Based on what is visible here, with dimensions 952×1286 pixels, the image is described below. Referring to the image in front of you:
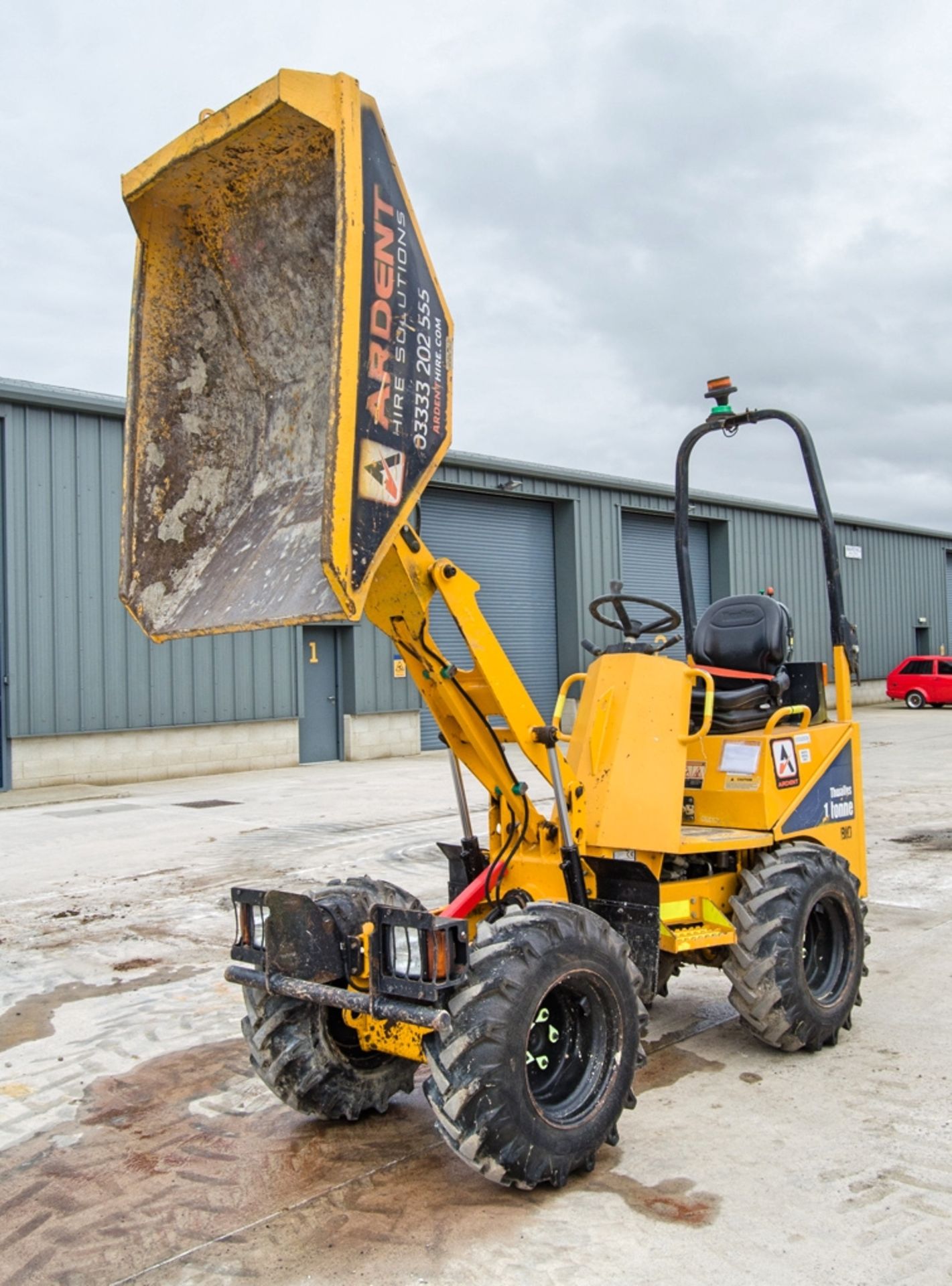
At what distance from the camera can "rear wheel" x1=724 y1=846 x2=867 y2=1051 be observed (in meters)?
4.88

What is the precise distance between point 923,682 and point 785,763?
2911 centimetres

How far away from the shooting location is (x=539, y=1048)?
400 cm

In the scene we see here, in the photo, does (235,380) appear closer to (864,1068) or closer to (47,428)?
(864,1068)

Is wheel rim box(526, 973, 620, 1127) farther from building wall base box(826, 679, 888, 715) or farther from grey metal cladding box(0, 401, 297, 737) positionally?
building wall base box(826, 679, 888, 715)

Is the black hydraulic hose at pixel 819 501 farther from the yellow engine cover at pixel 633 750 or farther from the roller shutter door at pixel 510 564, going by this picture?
the roller shutter door at pixel 510 564

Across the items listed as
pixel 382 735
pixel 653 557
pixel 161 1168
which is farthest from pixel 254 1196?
pixel 653 557

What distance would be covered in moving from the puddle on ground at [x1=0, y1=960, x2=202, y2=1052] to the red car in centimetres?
2893

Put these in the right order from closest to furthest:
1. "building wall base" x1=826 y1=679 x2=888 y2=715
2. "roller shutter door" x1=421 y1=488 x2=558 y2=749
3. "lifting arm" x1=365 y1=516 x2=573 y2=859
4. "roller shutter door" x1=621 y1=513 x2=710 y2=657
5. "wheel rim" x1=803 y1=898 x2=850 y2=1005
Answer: "lifting arm" x1=365 y1=516 x2=573 y2=859
"wheel rim" x1=803 y1=898 x2=850 y2=1005
"roller shutter door" x1=421 y1=488 x2=558 y2=749
"roller shutter door" x1=621 y1=513 x2=710 y2=657
"building wall base" x1=826 y1=679 x2=888 y2=715

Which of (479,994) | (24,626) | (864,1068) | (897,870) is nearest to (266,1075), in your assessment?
(479,994)

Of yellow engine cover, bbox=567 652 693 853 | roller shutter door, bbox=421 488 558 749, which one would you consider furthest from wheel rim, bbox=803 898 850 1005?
roller shutter door, bbox=421 488 558 749

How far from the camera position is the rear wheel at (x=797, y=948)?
4875 mm

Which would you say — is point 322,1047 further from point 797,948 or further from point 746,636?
point 746,636

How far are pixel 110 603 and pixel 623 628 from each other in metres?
14.7

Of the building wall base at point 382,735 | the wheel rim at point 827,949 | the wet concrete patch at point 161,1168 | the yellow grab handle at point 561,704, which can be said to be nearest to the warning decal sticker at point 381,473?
the yellow grab handle at point 561,704
